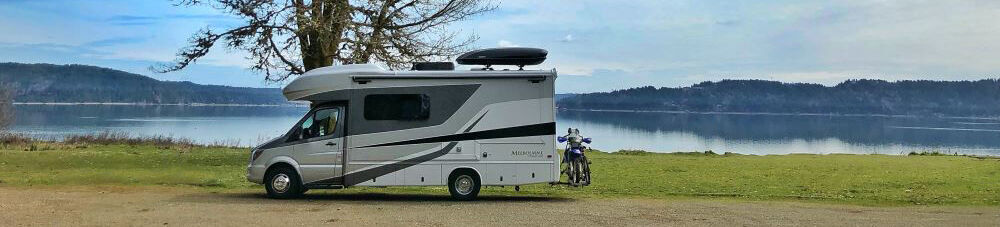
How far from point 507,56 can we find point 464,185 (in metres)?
2.16

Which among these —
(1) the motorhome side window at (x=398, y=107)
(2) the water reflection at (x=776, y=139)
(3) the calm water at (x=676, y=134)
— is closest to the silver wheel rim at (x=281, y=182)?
(1) the motorhome side window at (x=398, y=107)

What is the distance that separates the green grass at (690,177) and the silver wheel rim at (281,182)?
1820mm

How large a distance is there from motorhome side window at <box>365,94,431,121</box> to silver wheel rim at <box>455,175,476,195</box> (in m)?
1.14

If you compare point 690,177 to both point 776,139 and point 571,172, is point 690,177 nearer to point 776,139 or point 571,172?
point 571,172

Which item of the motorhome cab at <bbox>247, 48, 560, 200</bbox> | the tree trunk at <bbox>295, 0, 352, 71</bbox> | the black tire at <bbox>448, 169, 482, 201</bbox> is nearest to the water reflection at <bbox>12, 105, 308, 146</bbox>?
the tree trunk at <bbox>295, 0, 352, 71</bbox>

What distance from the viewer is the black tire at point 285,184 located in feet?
43.3

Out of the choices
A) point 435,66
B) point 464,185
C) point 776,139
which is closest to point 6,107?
point 435,66

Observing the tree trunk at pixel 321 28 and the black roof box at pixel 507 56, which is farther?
the tree trunk at pixel 321 28

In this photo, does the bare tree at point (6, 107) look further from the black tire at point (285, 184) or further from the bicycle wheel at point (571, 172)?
the bicycle wheel at point (571, 172)

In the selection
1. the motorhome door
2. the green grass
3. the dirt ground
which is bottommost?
the dirt ground

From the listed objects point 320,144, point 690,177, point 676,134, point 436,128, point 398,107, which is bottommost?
point 690,177

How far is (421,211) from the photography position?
11.7 m

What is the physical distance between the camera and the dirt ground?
1057cm

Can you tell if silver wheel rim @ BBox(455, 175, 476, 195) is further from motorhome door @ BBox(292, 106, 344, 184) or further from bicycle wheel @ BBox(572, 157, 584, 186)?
motorhome door @ BBox(292, 106, 344, 184)
